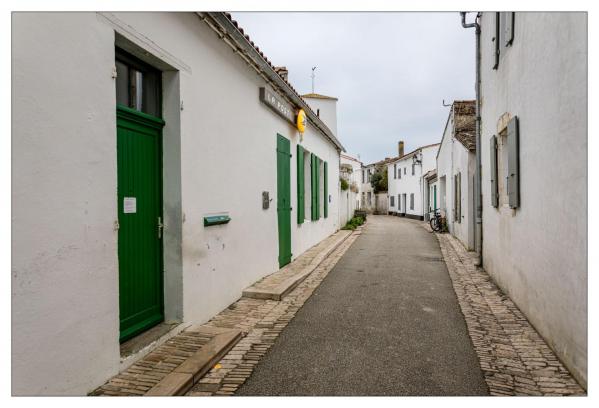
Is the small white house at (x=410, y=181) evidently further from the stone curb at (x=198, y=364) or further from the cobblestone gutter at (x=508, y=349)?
the stone curb at (x=198, y=364)

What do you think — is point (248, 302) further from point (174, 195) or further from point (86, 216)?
point (86, 216)

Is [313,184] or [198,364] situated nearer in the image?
[198,364]

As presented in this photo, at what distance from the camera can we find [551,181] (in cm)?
396

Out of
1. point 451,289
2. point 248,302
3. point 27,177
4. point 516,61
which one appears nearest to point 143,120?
point 27,177

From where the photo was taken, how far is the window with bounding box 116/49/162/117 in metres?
3.76

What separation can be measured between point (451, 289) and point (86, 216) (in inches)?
216

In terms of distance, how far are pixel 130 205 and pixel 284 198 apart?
Result: 469 centimetres

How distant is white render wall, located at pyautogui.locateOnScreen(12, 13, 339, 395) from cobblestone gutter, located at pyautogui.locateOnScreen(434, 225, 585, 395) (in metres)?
2.91

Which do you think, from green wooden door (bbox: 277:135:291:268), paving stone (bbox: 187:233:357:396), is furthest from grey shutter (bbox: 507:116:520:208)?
green wooden door (bbox: 277:135:291:268)

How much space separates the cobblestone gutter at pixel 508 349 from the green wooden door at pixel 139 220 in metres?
3.01

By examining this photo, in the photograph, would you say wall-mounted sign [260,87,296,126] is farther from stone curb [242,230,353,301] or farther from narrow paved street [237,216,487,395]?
narrow paved street [237,216,487,395]

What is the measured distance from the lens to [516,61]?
5.41 metres

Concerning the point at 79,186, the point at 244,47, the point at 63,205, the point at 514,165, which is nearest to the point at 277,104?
the point at 244,47

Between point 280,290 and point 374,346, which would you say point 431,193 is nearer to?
point 280,290
